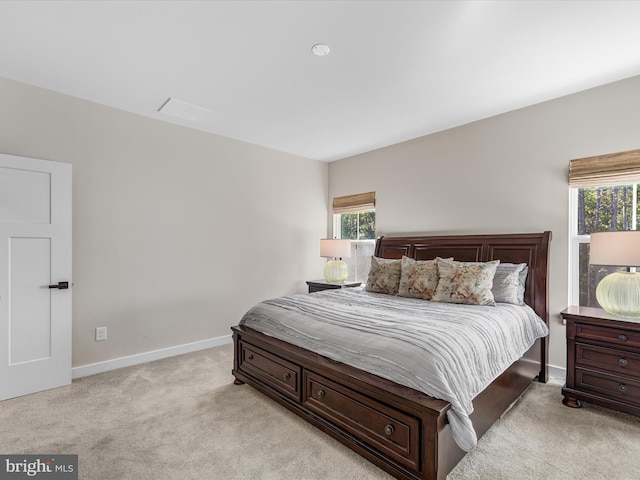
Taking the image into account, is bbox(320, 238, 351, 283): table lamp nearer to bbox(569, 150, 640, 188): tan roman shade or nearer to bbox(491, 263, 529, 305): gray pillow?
bbox(491, 263, 529, 305): gray pillow

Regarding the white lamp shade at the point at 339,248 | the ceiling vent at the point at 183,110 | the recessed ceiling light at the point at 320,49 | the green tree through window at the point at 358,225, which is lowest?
the white lamp shade at the point at 339,248

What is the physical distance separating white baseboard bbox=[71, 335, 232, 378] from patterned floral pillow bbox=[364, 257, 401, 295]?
1953 millimetres

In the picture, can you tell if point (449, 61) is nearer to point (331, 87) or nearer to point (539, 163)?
point (331, 87)

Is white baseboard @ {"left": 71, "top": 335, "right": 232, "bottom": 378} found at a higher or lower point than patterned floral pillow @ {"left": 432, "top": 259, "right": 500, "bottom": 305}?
lower

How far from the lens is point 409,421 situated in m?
1.66

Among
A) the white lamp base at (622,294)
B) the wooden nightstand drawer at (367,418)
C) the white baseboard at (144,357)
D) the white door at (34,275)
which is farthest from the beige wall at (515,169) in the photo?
the white door at (34,275)

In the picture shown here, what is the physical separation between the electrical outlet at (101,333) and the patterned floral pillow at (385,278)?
267 cm

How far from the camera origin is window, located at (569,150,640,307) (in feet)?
8.99

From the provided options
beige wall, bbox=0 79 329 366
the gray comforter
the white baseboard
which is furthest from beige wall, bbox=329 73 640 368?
the white baseboard

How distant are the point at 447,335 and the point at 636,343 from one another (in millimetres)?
1445

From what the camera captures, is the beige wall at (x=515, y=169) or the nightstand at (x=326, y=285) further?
the nightstand at (x=326, y=285)

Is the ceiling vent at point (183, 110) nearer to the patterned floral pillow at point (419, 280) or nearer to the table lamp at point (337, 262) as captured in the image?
the table lamp at point (337, 262)

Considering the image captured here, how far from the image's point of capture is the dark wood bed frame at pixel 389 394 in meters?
1.63

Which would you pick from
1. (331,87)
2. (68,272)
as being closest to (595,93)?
(331,87)
